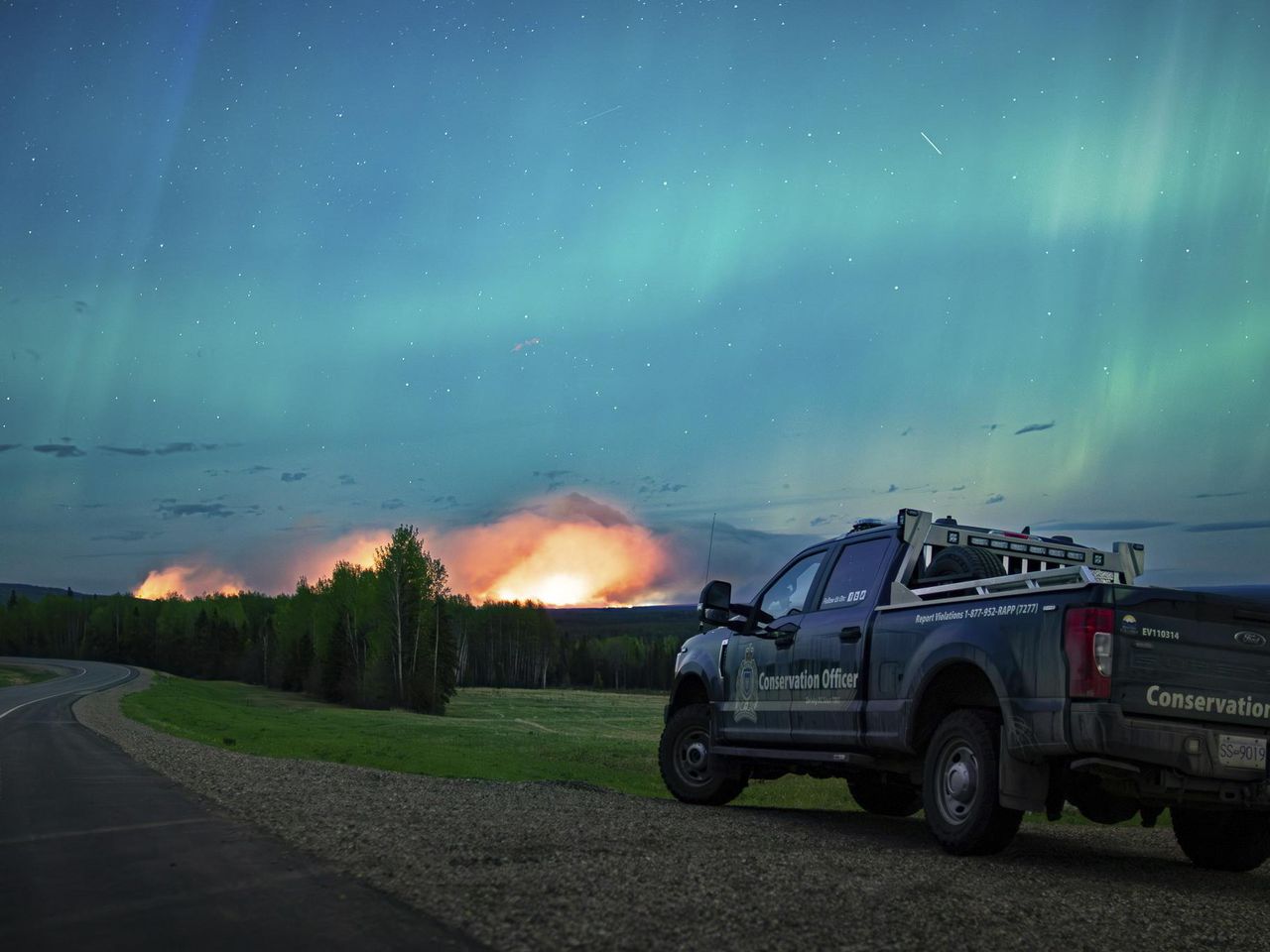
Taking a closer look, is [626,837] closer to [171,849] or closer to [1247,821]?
[171,849]

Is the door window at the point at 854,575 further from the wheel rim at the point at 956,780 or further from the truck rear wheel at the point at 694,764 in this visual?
the truck rear wheel at the point at 694,764

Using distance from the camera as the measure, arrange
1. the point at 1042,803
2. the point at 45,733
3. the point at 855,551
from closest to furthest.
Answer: the point at 1042,803 < the point at 855,551 < the point at 45,733

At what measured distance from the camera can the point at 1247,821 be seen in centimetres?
914

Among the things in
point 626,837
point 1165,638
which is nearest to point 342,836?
point 626,837

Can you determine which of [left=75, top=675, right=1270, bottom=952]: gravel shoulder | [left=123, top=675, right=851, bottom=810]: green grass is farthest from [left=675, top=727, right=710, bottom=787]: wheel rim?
[left=123, top=675, right=851, bottom=810]: green grass

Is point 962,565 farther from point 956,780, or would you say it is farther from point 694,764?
Answer: point 694,764

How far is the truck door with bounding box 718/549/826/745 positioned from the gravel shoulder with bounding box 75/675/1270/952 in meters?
0.88

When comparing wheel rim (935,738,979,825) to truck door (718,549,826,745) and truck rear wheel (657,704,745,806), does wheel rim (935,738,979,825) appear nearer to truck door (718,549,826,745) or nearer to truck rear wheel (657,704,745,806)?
truck door (718,549,826,745)

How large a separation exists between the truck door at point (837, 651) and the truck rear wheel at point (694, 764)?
1648 mm

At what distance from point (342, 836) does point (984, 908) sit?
4529mm

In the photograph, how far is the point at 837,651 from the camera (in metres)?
10.5

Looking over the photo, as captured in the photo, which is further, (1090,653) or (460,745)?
(460,745)

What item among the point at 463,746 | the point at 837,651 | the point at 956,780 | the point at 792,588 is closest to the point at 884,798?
the point at 792,588

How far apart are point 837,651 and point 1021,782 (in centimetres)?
252
